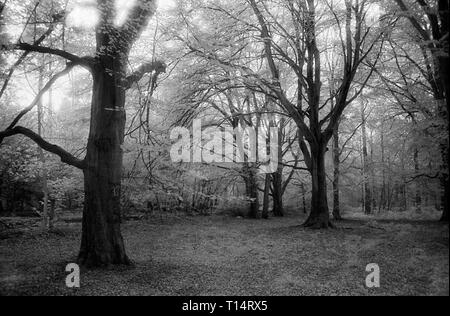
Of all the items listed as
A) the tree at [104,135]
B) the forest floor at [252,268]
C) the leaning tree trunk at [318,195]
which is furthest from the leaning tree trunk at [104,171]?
the leaning tree trunk at [318,195]

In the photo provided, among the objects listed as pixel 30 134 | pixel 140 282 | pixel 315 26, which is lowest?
pixel 140 282

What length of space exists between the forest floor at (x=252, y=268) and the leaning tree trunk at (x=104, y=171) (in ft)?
1.87

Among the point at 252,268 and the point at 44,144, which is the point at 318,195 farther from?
the point at 44,144

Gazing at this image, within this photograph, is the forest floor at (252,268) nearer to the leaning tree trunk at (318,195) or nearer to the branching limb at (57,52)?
the leaning tree trunk at (318,195)

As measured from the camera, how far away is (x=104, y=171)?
738 centimetres

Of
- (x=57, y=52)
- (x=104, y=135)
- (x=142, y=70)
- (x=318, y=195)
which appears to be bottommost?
(x=318, y=195)

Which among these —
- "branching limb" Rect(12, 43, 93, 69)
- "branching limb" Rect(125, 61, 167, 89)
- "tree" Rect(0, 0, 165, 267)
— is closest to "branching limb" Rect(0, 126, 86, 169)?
"tree" Rect(0, 0, 165, 267)

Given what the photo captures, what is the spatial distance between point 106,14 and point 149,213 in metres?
16.0

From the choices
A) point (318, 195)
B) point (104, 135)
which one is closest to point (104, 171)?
point (104, 135)

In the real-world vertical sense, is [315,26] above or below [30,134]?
above

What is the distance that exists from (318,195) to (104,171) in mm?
9234

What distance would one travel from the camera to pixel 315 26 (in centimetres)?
1134

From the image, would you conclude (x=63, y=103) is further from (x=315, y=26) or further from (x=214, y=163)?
(x=315, y=26)

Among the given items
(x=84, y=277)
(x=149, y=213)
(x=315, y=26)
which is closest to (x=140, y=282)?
(x=84, y=277)
